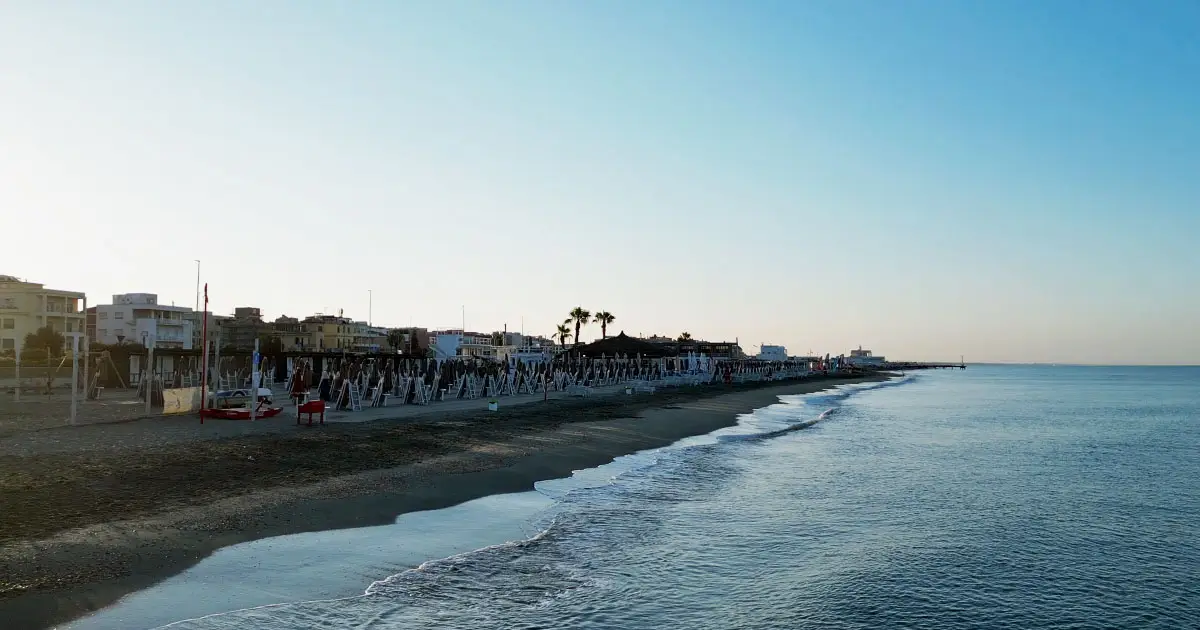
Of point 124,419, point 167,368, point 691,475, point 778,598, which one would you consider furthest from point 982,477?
point 167,368

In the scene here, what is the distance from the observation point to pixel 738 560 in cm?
1041

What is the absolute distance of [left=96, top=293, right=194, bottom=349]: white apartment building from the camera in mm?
84875

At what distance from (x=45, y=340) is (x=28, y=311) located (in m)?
5.80

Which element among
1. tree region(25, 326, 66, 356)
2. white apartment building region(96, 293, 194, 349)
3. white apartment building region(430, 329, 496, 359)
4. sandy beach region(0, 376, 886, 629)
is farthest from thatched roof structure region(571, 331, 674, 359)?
sandy beach region(0, 376, 886, 629)

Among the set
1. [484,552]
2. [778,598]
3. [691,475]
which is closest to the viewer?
[778,598]

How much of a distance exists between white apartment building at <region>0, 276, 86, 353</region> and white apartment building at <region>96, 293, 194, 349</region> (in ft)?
20.1

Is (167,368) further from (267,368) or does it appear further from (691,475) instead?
(691,475)

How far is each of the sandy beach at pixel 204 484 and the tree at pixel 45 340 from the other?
6329 cm

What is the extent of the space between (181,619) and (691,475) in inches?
493

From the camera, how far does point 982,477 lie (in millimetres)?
19484

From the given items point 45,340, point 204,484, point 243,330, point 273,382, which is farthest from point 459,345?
point 204,484

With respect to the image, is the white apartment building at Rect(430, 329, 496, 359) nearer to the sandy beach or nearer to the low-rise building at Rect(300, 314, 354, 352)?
the low-rise building at Rect(300, 314, 354, 352)

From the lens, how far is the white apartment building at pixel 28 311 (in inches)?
2896

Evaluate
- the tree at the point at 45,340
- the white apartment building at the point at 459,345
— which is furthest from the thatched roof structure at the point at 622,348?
the tree at the point at 45,340
